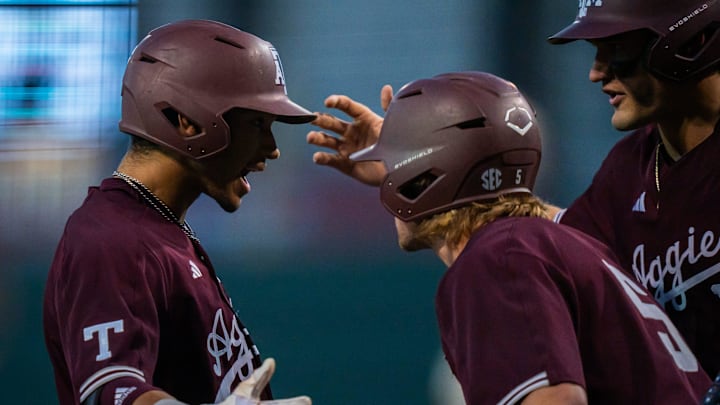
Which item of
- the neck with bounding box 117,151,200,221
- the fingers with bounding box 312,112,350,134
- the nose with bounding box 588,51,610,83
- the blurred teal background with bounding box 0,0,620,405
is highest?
the nose with bounding box 588,51,610,83

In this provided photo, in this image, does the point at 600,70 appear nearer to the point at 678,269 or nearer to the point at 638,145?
the point at 638,145

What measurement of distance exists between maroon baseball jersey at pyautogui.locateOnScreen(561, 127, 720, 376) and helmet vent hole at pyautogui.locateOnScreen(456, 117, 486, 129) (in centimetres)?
71

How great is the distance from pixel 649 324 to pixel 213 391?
1.06m

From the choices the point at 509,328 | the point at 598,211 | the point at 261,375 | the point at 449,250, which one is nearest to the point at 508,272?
the point at 509,328

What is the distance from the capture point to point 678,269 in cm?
286

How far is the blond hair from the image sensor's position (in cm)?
244

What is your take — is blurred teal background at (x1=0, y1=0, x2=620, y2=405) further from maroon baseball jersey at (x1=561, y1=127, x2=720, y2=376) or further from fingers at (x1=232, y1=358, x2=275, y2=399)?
fingers at (x1=232, y1=358, x2=275, y2=399)

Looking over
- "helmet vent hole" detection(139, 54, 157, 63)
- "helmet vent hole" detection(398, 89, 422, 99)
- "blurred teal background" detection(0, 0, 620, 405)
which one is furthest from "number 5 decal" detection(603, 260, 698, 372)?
"blurred teal background" detection(0, 0, 620, 405)

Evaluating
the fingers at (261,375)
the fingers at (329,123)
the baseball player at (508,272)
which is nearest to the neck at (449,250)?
the baseball player at (508,272)

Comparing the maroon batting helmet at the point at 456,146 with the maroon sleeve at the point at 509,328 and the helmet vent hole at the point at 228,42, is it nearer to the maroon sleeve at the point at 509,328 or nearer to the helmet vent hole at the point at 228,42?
the maroon sleeve at the point at 509,328

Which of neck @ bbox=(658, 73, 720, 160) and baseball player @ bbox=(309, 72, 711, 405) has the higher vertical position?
neck @ bbox=(658, 73, 720, 160)

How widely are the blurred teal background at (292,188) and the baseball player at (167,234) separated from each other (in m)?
1.70

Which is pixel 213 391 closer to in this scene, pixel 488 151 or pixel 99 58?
pixel 488 151

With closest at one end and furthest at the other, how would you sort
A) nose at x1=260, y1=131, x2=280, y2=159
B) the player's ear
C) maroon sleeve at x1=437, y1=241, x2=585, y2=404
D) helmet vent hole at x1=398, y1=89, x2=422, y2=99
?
maroon sleeve at x1=437, y1=241, x2=585, y2=404, helmet vent hole at x1=398, y1=89, x2=422, y2=99, the player's ear, nose at x1=260, y1=131, x2=280, y2=159
